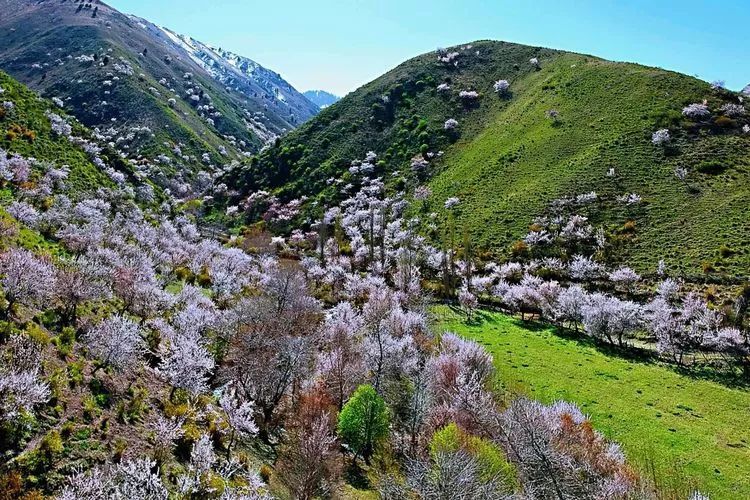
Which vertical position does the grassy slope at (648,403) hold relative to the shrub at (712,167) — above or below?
below

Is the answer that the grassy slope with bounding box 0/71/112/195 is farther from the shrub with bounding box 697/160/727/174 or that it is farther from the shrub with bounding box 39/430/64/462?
Result: the shrub with bounding box 697/160/727/174

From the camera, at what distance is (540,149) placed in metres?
87.4

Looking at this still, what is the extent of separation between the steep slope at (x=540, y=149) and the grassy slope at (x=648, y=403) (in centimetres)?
2161

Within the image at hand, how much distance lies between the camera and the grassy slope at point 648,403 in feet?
88.2

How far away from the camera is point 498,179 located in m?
86.5

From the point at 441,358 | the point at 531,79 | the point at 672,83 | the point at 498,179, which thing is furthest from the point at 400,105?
the point at 441,358

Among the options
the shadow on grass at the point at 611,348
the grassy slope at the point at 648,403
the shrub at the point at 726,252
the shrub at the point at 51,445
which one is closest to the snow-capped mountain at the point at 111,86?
the shadow on grass at the point at 611,348

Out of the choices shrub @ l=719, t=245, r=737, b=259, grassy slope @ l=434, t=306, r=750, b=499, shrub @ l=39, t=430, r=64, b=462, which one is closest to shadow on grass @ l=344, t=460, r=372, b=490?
grassy slope @ l=434, t=306, r=750, b=499

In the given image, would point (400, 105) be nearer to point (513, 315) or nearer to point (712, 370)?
point (513, 315)

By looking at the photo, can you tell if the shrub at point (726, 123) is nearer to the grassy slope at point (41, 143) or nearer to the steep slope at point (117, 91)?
the grassy slope at point (41, 143)

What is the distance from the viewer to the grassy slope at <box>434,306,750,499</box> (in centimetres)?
2689

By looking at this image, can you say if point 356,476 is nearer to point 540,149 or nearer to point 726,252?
point 726,252

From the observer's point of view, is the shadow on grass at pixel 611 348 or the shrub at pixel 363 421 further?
the shadow on grass at pixel 611 348

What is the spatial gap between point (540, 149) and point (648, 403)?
62.8 meters
